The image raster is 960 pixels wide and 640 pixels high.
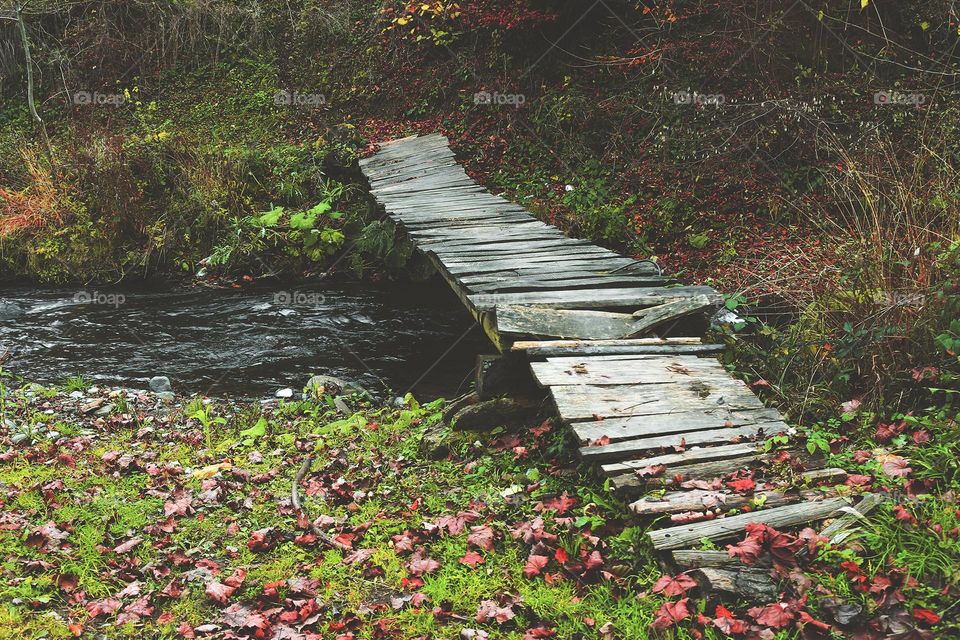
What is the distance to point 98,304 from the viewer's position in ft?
28.8

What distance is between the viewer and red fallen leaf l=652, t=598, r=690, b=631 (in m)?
2.64

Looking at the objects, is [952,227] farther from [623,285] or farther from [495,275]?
[495,275]

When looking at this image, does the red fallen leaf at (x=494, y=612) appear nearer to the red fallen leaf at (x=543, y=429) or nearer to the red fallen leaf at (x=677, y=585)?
the red fallen leaf at (x=677, y=585)

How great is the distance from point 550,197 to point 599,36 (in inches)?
119

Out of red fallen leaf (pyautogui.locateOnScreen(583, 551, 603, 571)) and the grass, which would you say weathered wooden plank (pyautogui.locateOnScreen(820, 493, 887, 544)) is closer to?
the grass

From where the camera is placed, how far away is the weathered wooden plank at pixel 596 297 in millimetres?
4859

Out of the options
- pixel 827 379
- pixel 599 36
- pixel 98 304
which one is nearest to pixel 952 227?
pixel 827 379

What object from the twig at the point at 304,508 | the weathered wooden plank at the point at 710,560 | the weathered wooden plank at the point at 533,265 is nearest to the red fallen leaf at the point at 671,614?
the weathered wooden plank at the point at 710,560

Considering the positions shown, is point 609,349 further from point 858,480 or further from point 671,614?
point 671,614

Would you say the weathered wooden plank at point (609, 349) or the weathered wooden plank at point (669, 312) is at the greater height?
the weathered wooden plank at point (669, 312)

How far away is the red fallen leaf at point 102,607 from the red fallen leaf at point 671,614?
2322 millimetres

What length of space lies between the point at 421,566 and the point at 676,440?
4.55 feet

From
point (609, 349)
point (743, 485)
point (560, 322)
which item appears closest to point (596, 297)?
point (560, 322)

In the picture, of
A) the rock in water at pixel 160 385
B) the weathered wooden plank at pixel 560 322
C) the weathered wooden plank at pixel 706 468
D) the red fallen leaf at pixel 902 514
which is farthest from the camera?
the rock in water at pixel 160 385
